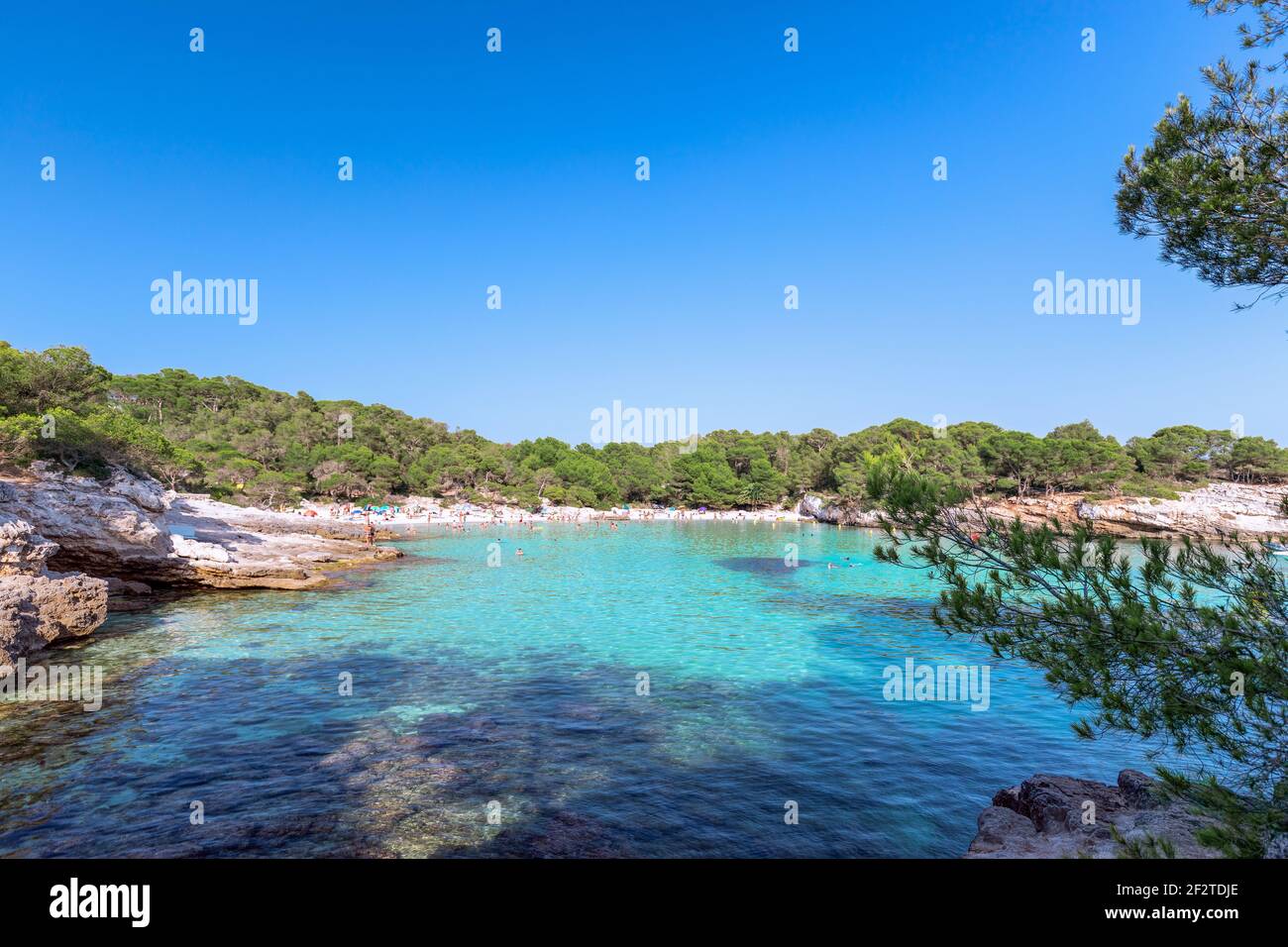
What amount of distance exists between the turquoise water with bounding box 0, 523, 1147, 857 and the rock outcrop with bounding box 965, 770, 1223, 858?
2.42 feet

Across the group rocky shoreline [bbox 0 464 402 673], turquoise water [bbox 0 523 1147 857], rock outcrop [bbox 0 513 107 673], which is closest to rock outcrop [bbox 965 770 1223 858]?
turquoise water [bbox 0 523 1147 857]

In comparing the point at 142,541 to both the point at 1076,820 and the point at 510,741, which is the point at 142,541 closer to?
the point at 510,741

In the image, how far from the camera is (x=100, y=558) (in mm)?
24859

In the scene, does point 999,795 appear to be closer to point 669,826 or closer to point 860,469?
point 669,826

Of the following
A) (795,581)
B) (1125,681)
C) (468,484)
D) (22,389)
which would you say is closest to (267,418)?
(468,484)

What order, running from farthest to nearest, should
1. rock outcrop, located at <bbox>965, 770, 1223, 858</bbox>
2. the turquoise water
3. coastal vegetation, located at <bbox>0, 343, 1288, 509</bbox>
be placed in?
1. coastal vegetation, located at <bbox>0, 343, 1288, 509</bbox>
2. the turquoise water
3. rock outcrop, located at <bbox>965, 770, 1223, 858</bbox>

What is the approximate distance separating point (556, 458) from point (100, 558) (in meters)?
102

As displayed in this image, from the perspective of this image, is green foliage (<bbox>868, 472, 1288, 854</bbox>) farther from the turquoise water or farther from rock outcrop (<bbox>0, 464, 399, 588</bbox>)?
rock outcrop (<bbox>0, 464, 399, 588</bbox>)

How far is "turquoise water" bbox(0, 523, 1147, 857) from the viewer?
930 cm

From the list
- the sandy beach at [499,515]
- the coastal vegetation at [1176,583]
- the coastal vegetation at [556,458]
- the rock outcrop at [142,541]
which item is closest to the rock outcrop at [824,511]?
the sandy beach at [499,515]

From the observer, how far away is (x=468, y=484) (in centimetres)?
11388

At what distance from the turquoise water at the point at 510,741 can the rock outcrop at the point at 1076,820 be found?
74cm

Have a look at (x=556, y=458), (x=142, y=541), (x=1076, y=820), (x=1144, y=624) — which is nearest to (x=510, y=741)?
(x=1076, y=820)
